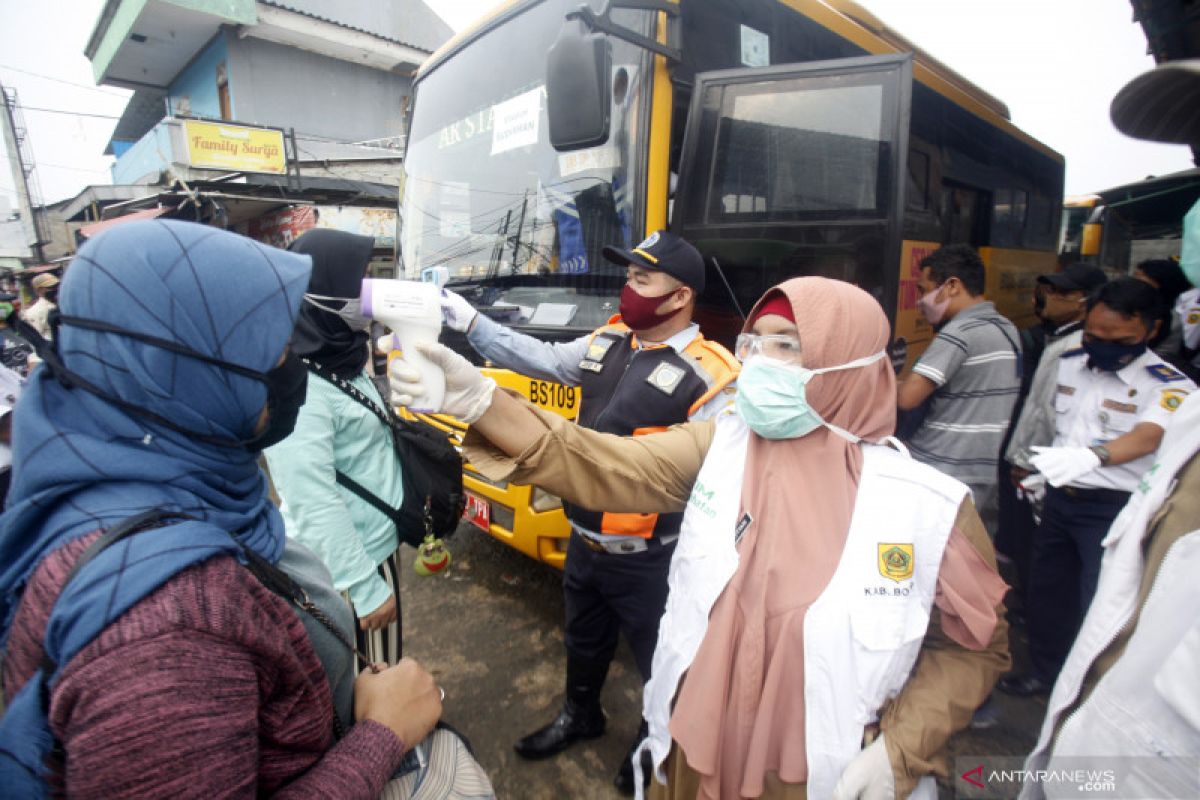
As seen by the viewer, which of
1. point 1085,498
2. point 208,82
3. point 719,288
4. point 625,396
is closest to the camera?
point 625,396

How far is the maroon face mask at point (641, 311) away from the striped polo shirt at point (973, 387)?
135 centimetres

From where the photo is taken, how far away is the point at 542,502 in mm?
2611

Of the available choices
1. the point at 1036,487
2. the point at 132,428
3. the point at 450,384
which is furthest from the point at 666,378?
the point at 1036,487

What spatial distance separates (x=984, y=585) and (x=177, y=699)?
4.57ft

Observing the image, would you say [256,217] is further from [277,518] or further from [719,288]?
[277,518]

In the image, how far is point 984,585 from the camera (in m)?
1.18

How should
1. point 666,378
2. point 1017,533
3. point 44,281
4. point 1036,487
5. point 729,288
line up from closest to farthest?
1. point 666,378
2. point 1036,487
3. point 729,288
4. point 1017,533
5. point 44,281

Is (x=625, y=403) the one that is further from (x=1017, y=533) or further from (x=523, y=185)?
(x=1017, y=533)

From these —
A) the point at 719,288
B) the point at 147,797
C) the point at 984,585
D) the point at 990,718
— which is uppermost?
the point at 719,288

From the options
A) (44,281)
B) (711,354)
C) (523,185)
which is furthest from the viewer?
(44,281)

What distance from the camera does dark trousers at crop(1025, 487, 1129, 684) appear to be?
229cm

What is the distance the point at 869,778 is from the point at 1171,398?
6.79 ft

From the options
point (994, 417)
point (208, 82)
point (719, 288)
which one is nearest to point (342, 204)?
point (208, 82)

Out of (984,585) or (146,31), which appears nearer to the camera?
(984,585)
